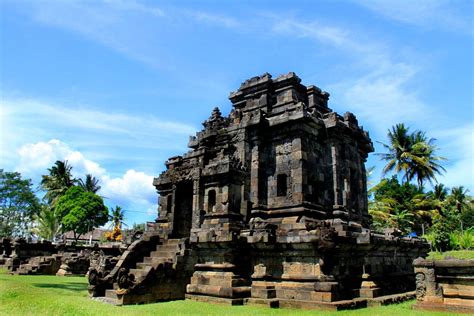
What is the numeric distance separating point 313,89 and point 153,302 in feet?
35.2

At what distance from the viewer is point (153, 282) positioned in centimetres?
1220

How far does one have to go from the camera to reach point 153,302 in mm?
12008

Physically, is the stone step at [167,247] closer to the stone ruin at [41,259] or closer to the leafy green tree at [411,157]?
the stone ruin at [41,259]

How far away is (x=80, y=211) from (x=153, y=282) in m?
36.2

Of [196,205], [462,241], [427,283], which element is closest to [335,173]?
[196,205]

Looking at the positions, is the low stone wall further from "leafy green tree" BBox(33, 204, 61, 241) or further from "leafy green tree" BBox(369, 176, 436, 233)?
"leafy green tree" BBox(33, 204, 61, 241)

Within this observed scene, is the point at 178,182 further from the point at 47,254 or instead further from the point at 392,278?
the point at 47,254

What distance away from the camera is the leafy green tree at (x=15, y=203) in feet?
170

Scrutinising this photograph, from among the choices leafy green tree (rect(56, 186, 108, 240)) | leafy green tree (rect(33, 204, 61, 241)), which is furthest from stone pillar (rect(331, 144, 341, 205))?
leafy green tree (rect(33, 204, 61, 241))

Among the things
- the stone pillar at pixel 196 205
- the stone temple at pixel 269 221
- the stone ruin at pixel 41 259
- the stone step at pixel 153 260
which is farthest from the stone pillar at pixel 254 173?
the stone ruin at pixel 41 259

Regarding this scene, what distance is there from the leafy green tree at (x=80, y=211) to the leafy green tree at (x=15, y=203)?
30.7 feet

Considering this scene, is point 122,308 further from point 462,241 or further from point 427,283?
point 462,241

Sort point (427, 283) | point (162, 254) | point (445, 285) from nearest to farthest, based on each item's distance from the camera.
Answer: point (445, 285)
point (427, 283)
point (162, 254)

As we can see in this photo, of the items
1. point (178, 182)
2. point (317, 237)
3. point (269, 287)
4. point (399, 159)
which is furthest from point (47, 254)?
point (399, 159)
